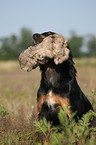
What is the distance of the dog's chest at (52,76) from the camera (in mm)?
2605

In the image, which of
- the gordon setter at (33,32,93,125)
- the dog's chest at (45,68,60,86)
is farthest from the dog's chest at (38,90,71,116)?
the dog's chest at (45,68,60,86)

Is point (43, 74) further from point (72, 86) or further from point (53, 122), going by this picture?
point (53, 122)

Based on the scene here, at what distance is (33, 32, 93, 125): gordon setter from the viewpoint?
8.34ft

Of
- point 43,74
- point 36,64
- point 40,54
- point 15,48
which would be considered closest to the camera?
point 40,54

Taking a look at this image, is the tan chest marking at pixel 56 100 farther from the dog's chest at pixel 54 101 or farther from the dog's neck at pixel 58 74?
the dog's neck at pixel 58 74

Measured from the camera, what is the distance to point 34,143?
271 centimetres

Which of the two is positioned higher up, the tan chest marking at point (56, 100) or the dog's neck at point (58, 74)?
the dog's neck at point (58, 74)

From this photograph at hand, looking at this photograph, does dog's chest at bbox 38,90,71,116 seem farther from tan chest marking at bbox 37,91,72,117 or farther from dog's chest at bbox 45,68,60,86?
dog's chest at bbox 45,68,60,86

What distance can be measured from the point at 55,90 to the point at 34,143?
31.8 inches

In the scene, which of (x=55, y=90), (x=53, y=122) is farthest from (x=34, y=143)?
(x=55, y=90)

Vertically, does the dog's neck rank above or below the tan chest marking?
above

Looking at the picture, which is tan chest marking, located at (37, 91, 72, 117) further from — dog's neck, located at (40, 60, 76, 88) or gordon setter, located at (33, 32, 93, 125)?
dog's neck, located at (40, 60, 76, 88)

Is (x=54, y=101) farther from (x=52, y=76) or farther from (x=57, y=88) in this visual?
(x=52, y=76)

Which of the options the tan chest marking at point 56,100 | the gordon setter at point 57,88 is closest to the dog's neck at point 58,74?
the gordon setter at point 57,88
